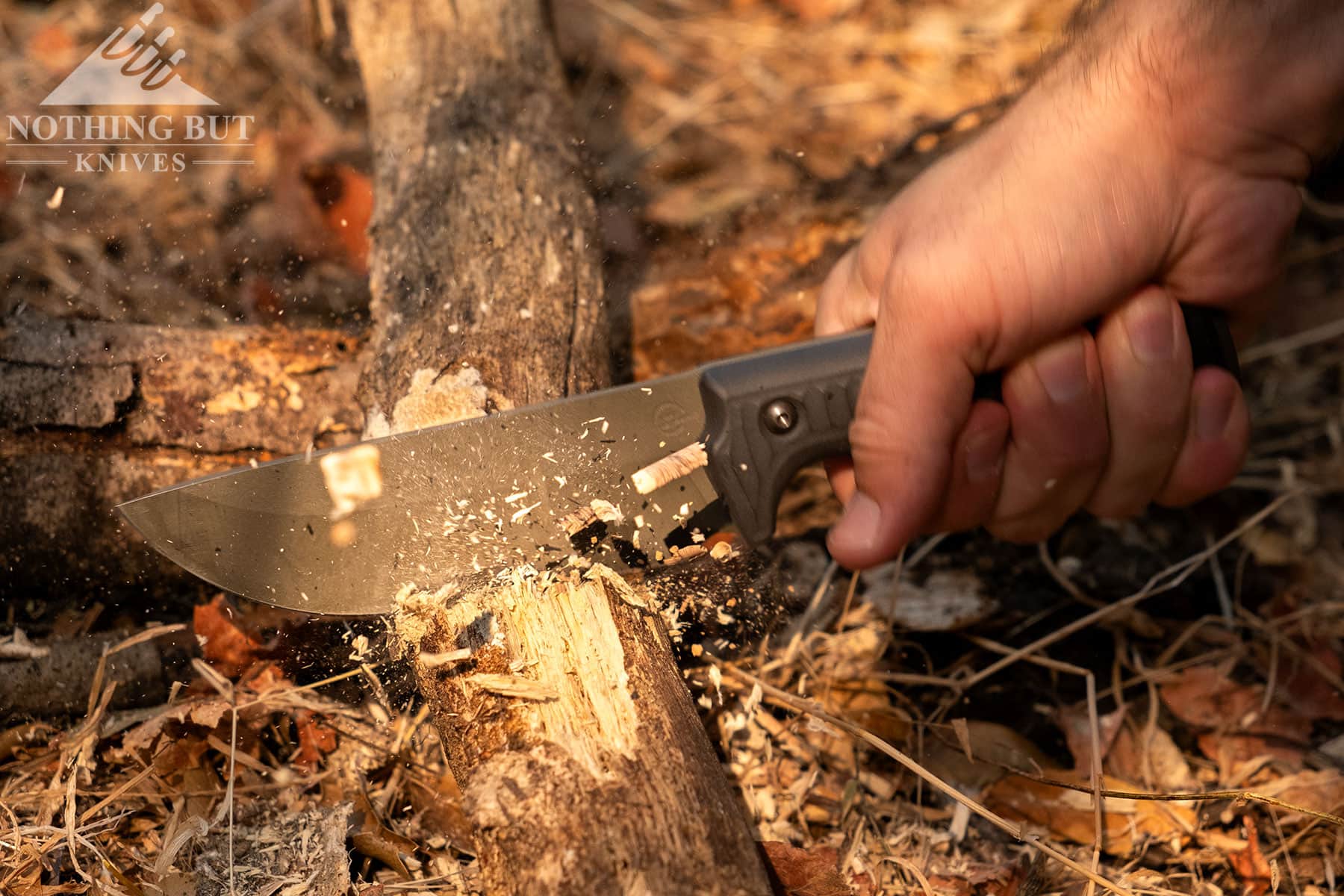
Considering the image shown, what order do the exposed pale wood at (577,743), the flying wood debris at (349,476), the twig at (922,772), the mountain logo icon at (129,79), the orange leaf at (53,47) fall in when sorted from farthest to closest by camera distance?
the orange leaf at (53,47), the mountain logo icon at (129,79), the flying wood debris at (349,476), the twig at (922,772), the exposed pale wood at (577,743)

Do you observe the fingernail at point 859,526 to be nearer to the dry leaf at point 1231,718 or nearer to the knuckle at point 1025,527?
the knuckle at point 1025,527

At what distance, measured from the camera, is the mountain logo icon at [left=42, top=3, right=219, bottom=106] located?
291 cm

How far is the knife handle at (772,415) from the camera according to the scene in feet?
4.87

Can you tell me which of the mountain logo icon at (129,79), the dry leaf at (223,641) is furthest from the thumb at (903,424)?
the mountain logo icon at (129,79)

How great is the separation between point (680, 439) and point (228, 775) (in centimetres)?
101

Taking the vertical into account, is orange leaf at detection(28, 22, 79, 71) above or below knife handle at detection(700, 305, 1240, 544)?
above

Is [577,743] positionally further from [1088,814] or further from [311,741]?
[1088,814]

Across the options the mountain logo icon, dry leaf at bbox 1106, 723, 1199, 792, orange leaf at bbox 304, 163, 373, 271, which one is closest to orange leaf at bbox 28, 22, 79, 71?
the mountain logo icon

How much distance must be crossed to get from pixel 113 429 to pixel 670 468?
1154mm

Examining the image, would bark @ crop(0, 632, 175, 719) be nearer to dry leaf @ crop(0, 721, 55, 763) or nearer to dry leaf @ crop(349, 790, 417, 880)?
dry leaf @ crop(0, 721, 55, 763)

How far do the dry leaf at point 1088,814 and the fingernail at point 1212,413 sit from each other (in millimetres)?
711

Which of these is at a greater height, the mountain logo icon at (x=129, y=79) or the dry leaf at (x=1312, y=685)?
the mountain logo icon at (x=129, y=79)

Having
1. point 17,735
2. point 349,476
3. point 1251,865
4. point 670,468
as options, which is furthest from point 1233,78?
point 17,735

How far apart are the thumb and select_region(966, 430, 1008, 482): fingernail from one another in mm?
67
